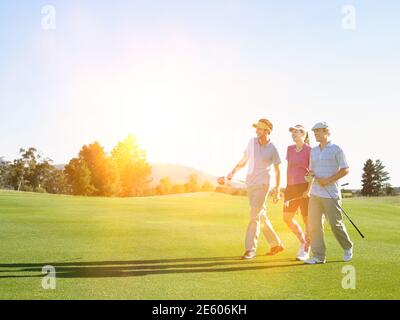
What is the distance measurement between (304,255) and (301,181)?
1.48m

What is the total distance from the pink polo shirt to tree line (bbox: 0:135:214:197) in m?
80.1

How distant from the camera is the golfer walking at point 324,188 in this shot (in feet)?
31.8

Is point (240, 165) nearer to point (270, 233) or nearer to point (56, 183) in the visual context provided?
point (270, 233)

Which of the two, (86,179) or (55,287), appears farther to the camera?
(86,179)

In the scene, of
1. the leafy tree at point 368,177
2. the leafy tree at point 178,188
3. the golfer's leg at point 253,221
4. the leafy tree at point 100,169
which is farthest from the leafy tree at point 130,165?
the golfer's leg at point 253,221

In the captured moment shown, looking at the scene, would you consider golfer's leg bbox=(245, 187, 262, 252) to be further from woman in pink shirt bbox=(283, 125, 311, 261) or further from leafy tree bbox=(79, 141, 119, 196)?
leafy tree bbox=(79, 141, 119, 196)

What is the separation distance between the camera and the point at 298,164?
10.7 meters

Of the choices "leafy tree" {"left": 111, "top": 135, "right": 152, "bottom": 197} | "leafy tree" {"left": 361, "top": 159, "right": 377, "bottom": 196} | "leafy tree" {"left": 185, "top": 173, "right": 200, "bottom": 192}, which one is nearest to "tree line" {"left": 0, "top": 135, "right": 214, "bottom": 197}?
"leafy tree" {"left": 111, "top": 135, "right": 152, "bottom": 197}

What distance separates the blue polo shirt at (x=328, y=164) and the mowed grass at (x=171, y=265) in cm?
135

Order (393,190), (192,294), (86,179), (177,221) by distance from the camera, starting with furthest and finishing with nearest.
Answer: (393,190)
(86,179)
(177,221)
(192,294)

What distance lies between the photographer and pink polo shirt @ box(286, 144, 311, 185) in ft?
34.9

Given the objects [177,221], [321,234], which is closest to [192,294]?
[321,234]
